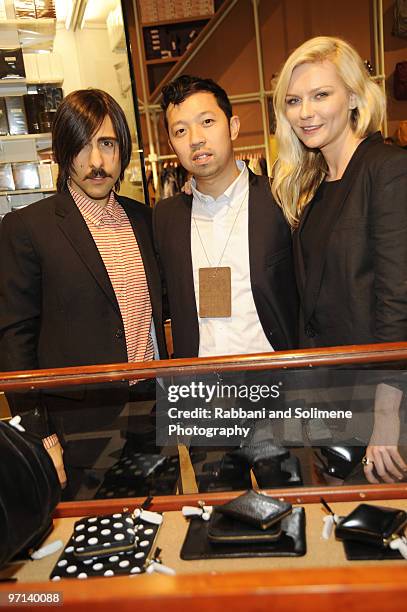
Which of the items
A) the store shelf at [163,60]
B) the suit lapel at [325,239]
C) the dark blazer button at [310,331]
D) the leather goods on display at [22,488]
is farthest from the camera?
the store shelf at [163,60]

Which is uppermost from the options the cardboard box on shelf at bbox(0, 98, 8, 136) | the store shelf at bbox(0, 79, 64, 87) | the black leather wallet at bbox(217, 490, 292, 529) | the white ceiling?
the white ceiling

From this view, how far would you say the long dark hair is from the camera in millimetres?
1900

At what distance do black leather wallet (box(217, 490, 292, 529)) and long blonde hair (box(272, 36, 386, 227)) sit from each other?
41.4 inches

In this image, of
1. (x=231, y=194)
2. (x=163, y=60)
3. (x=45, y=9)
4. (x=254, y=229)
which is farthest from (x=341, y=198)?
(x=163, y=60)

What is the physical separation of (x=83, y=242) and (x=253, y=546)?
121 centimetres

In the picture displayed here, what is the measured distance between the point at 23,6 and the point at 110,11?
707 millimetres

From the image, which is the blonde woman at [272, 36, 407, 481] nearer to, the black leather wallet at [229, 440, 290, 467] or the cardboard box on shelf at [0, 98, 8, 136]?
the black leather wallet at [229, 440, 290, 467]

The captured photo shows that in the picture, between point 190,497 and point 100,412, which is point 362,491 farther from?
point 100,412

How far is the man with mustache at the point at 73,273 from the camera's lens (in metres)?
1.89

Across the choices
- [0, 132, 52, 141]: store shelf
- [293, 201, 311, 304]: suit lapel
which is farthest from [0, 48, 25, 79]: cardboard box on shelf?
[293, 201, 311, 304]: suit lapel

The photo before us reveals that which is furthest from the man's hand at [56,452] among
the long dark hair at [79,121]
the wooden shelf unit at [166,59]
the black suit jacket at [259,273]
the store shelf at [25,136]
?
the wooden shelf unit at [166,59]

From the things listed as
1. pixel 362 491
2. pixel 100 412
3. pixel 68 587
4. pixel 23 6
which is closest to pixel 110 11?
pixel 23 6

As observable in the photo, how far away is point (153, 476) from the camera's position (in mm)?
1296

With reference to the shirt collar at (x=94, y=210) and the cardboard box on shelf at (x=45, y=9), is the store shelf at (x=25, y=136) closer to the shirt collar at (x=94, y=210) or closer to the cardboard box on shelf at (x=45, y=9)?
the cardboard box on shelf at (x=45, y=9)
